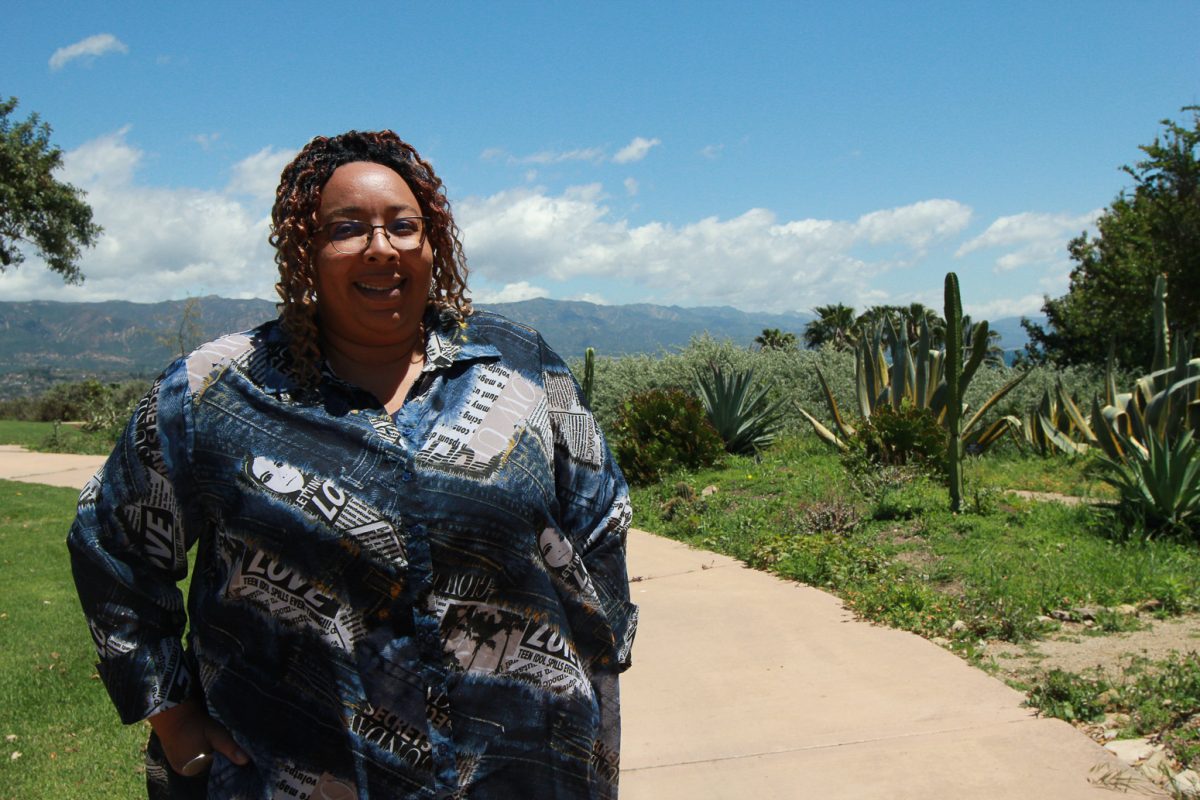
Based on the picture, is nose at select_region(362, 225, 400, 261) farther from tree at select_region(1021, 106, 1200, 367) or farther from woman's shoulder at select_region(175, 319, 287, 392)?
tree at select_region(1021, 106, 1200, 367)

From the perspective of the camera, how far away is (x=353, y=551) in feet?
6.12

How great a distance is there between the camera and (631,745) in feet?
13.5

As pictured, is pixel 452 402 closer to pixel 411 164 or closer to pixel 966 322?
pixel 411 164

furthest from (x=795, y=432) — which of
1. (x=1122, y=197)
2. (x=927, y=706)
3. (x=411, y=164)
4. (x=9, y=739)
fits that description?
(x=1122, y=197)

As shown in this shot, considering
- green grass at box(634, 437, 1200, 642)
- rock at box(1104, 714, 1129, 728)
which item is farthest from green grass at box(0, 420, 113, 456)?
rock at box(1104, 714, 1129, 728)

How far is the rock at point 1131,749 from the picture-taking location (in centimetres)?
364

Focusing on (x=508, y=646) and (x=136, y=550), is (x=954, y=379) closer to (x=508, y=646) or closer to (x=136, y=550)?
(x=508, y=646)

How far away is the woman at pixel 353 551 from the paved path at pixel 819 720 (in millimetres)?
1768

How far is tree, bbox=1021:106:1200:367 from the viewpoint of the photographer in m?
19.4

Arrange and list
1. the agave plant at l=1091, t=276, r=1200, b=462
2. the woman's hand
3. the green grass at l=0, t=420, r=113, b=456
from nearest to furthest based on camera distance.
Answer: the woman's hand < the agave plant at l=1091, t=276, r=1200, b=462 < the green grass at l=0, t=420, r=113, b=456

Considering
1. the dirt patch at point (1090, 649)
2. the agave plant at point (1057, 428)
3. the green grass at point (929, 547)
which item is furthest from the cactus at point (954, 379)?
the agave plant at point (1057, 428)

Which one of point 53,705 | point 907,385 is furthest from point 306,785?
point 907,385

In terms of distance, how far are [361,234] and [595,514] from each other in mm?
760

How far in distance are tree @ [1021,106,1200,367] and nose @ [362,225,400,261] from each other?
17.5 m
